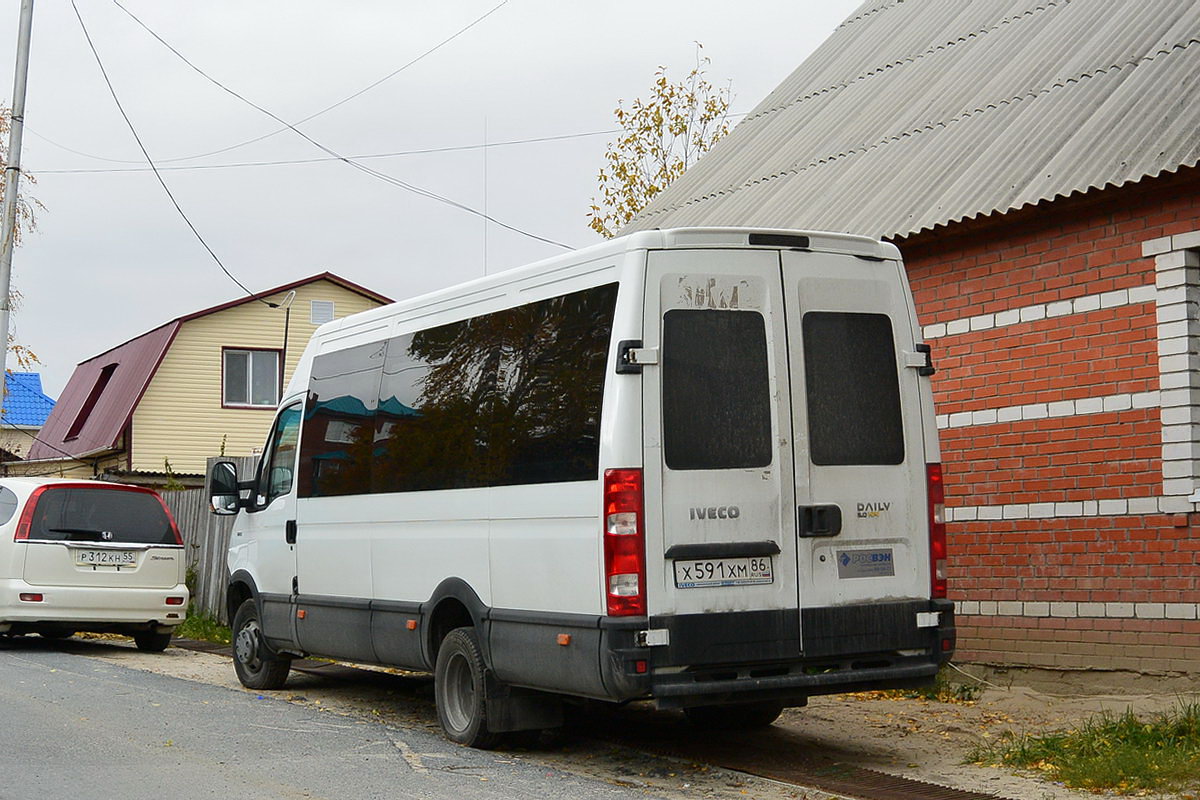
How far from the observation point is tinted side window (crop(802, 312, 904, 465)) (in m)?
7.60

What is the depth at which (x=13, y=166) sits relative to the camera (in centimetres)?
2053

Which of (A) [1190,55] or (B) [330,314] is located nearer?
(A) [1190,55]

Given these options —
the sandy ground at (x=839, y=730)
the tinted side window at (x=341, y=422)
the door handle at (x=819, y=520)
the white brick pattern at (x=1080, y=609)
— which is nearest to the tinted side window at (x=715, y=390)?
the door handle at (x=819, y=520)

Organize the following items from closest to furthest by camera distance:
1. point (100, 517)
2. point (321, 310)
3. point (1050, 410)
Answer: point (1050, 410), point (100, 517), point (321, 310)

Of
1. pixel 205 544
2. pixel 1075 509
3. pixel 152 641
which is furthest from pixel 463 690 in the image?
pixel 205 544

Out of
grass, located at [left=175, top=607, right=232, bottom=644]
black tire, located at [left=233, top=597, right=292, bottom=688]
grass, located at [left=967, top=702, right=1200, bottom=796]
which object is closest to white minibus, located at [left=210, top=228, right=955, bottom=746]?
grass, located at [left=967, top=702, right=1200, bottom=796]

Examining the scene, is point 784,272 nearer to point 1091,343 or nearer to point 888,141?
point 1091,343

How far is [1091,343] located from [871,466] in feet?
10.2

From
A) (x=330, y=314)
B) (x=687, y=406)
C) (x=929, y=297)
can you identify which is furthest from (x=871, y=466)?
(x=330, y=314)

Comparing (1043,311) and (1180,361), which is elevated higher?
(1043,311)

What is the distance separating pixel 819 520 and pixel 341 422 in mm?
3891

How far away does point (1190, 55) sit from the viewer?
10594 mm

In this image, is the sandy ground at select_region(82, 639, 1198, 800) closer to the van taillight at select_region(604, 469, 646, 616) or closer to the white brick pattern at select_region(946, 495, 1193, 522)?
the van taillight at select_region(604, 469, 646, 616)

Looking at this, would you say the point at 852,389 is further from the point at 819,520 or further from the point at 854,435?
the point at 819,520
